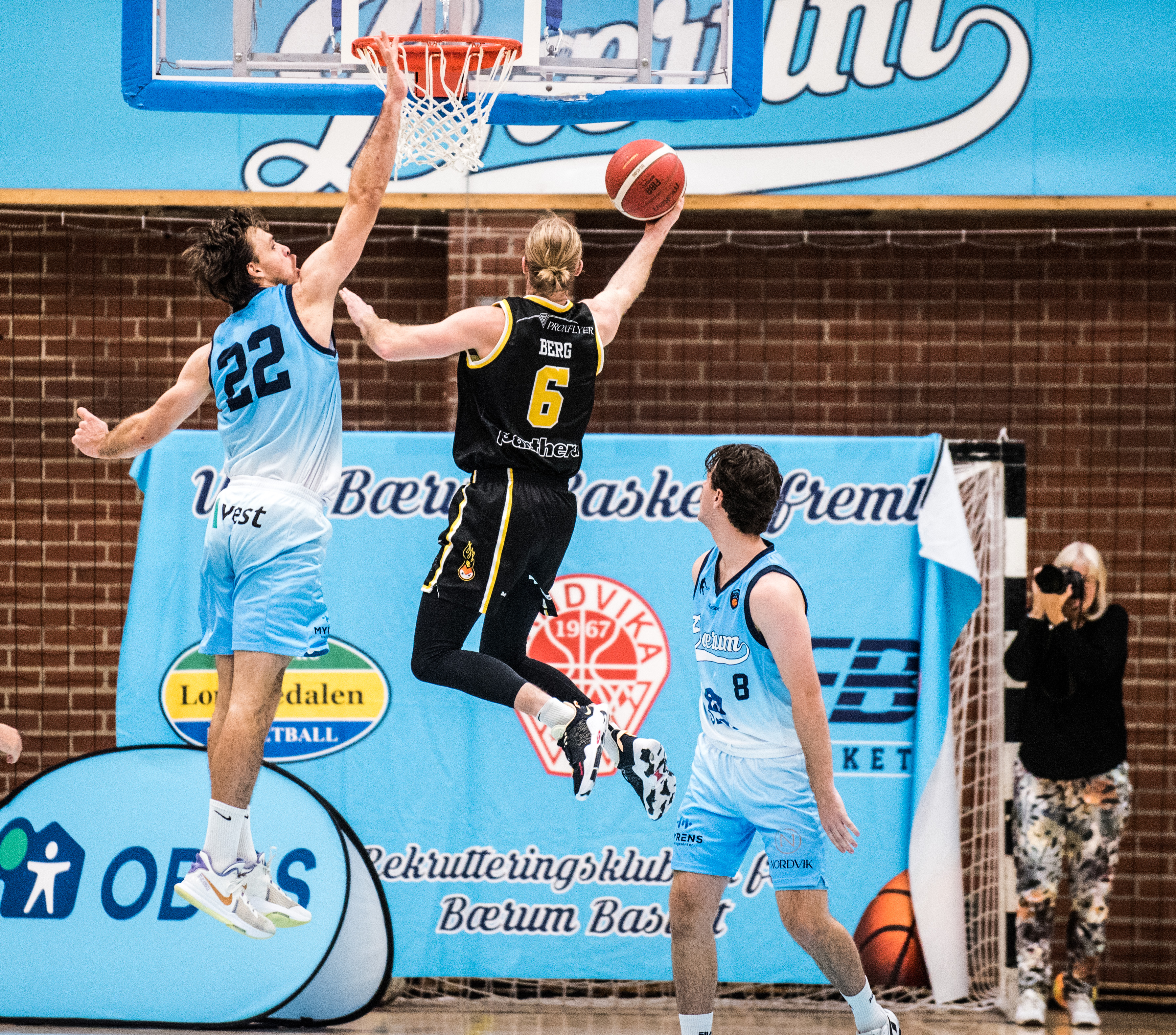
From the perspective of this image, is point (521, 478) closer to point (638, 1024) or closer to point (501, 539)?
point (501, 539)

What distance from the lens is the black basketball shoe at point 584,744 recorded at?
5184 mm

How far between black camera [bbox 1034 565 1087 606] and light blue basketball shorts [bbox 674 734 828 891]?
9.27 ft

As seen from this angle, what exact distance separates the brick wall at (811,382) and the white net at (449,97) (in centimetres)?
307

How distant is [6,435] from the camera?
8.98m

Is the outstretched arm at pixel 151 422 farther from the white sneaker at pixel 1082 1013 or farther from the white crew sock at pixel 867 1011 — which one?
the white sneaker at pixel 1082 1013

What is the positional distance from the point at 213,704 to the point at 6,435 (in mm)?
2571

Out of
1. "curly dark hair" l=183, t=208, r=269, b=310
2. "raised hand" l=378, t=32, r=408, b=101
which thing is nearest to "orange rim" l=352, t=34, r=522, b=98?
"raised hand" l=378, t=32, r=408, b=101

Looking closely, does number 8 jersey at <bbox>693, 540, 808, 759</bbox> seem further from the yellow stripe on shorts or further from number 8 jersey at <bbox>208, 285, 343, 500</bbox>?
number 8 jersey at <bbox>208, 285, 343, 500</bbox>

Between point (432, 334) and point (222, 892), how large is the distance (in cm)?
214

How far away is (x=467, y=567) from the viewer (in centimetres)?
537

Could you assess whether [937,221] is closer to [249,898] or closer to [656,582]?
[656,582]

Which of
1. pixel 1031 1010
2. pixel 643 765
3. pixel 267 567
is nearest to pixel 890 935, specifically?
pixel 1031 1010

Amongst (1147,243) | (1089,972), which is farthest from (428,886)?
(1147,243)

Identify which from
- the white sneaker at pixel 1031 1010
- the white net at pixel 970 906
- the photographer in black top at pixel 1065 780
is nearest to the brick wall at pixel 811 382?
the white net at pixel 970 906
